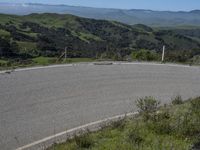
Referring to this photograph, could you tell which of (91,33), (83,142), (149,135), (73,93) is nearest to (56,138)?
(83,142)

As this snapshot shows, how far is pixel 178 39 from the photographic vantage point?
14388 centimetres

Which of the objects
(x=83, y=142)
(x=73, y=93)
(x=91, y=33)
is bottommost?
(x=91, y=33)

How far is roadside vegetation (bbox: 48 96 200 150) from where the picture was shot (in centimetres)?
666

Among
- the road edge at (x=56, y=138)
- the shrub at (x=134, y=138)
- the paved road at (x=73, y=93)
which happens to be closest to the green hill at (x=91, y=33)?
the paved road at (x=73, y=93)

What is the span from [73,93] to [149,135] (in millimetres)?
5173

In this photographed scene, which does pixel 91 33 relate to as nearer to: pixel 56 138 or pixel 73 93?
pixel 73 93

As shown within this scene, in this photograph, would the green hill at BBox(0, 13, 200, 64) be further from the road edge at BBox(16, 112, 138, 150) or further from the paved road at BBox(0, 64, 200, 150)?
the road edge at BBox(16, 112, 138, 150)

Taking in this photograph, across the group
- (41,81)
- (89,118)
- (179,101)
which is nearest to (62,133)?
(89,118)

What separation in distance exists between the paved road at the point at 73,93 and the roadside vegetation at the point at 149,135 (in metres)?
1.61

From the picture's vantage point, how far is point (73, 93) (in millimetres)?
12141

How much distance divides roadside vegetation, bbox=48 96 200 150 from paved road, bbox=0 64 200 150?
161 centimetres

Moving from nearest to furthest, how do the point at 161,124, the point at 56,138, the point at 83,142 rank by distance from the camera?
the point at 83,142
the point at 161,124
the point at 56,138

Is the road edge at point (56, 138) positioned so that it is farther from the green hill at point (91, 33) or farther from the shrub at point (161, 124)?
the green hill at point (91, 33)

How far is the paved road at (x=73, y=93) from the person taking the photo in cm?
935
